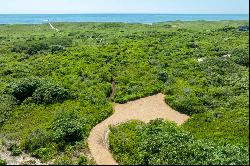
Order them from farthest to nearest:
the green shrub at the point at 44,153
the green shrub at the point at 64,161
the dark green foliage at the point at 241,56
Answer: the dark green foliage at the point at 241,56, the green shrub at the point at 44,153, the green shrub at the point at 64,161

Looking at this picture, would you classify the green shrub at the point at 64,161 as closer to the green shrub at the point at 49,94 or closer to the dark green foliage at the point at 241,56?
the green shrub at the point at 49,94

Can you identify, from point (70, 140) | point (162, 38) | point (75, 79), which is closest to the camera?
point (70, 140)

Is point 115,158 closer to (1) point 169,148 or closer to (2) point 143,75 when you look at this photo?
(1) point 169,148

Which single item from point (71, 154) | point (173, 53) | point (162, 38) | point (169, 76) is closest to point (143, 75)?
point (169, 76)

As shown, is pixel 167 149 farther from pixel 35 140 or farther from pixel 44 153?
pixel 35 140

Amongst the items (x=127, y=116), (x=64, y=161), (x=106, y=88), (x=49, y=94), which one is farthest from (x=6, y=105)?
(x=64, y=161)

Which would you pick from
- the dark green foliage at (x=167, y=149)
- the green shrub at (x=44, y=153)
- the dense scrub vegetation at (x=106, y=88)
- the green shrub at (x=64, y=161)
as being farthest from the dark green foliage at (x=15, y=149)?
the dark green foliage at (x=167, y=149)
